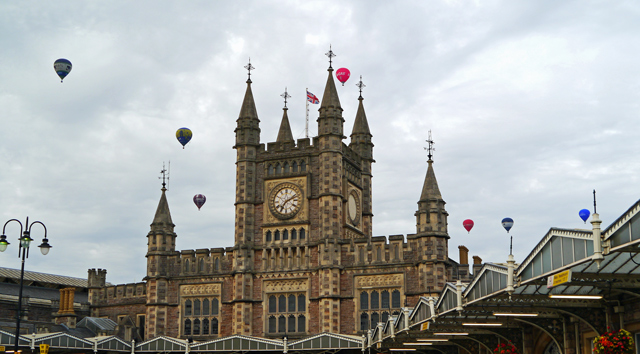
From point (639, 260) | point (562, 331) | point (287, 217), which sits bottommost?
point (562, 331)

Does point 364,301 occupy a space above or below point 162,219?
below

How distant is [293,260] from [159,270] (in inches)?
444

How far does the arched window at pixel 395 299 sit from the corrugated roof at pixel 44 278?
40.5m

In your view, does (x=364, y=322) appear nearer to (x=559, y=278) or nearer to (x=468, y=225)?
(x=468, y=225)

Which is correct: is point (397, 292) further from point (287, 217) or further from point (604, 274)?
point (604, 274)

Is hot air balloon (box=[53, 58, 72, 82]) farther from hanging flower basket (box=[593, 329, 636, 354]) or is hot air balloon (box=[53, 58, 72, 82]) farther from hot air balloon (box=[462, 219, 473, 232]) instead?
hanging flower basket (box=[593, 329, 636, 354])

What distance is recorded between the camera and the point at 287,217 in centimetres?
6153

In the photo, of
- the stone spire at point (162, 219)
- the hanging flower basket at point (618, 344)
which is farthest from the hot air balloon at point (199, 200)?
the hanging flower basket at point (618, 344)

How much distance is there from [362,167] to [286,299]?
14.8 metres

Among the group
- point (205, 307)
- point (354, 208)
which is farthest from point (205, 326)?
point (354, 208)

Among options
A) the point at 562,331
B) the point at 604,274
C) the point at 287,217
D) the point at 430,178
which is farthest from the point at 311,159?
the point at 604,274

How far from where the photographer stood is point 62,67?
54.0 metres

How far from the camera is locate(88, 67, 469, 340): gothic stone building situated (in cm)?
5734

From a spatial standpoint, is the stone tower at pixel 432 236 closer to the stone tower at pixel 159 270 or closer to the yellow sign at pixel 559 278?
the stone tower at pixel 159 270
